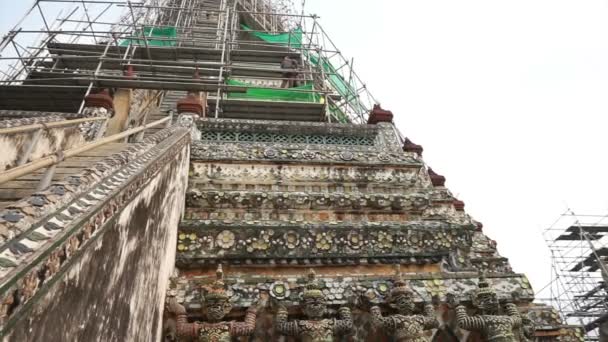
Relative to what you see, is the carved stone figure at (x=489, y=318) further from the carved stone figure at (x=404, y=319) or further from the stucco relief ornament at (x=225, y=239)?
the stucco relief ornament at (x=225, y=239)

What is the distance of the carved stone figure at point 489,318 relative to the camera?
3295 millimetres

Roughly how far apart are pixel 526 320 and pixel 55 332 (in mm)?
3711

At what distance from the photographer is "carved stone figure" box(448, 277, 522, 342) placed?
3295 mm

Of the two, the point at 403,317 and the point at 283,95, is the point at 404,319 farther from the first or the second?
the point at 283,95

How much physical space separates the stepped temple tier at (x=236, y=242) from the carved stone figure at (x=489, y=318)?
10 mm

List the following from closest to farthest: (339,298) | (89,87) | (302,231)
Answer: (339,298) → (302,231) → (89,87)

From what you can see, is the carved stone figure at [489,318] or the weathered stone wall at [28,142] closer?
the carved stone figure at [489,318]

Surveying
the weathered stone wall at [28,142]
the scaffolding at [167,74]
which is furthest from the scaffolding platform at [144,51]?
the weathered stone wall at [28,142]

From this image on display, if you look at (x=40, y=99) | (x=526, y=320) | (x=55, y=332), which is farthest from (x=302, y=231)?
(x=40, y=99)

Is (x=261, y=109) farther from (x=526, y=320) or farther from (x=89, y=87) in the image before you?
(x=526, y=320)

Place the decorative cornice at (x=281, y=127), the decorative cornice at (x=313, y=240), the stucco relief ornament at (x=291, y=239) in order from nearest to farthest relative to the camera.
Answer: the decorative cornice at (x=313, y=240), the stucco relief ornament at (x=291, y=239), the decorative cornice at (x=281, y=127)

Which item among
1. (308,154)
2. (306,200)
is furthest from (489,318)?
(308,154)

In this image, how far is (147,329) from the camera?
272 centimetres

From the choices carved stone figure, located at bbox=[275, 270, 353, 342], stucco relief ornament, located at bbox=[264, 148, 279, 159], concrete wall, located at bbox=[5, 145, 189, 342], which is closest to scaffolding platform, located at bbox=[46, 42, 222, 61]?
stucco relief ornament, located at bbox=[264, 148, 279, 159]
